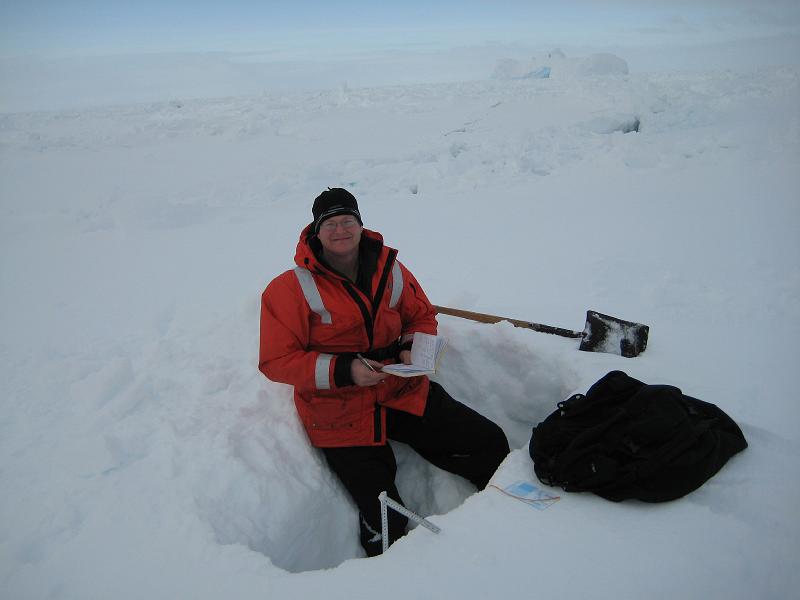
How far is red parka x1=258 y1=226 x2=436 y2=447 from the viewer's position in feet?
7.63

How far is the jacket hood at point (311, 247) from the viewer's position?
2.36 metres

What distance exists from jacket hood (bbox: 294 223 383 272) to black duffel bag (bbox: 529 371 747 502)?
123 centimetres

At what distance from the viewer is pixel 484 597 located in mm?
1548

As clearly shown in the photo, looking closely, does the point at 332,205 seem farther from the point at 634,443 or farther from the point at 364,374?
the point at 634,443

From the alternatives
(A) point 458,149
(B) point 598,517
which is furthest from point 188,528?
(A) point 458,149

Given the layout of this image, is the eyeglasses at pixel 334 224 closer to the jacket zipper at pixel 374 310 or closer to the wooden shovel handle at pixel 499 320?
the jacket zipper at pixel 374 310

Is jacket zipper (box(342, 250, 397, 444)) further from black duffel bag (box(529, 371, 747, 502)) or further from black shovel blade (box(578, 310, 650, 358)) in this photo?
black shovel blade (box(578, 310, 650, 358))

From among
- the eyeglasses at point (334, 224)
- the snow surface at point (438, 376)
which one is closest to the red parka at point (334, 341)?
the eyeglasses at point (334, 224)

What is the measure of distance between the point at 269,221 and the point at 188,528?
4.76 metres

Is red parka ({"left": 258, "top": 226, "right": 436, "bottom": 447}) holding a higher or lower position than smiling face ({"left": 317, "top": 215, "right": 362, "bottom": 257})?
lower

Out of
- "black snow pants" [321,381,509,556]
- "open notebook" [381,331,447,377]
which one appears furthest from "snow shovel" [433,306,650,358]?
"open notebook" [381,331,447,377]

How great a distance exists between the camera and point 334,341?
2.49 m

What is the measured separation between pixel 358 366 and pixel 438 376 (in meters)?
1.04

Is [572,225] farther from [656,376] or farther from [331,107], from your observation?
[331,107]
